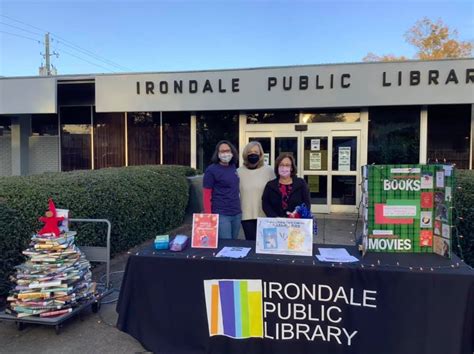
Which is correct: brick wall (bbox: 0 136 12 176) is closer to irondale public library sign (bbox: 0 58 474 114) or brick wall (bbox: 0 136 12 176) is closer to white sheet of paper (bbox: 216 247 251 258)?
irondale public library sign (bbox: 0 58 474 114)

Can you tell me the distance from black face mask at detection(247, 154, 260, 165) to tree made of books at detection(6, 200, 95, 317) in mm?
1921

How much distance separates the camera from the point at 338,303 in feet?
9.54

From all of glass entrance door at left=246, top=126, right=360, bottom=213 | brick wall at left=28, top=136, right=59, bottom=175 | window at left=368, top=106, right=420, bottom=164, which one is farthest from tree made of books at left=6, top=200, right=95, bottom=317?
brick wall at left=28, top=136, right=59, bottom=175

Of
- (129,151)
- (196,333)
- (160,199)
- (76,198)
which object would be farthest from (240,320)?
(129,151)

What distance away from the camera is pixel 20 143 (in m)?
12.1

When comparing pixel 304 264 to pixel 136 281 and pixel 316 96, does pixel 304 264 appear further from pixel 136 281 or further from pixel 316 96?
pixel 316 96

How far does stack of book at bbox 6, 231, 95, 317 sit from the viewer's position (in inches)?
137

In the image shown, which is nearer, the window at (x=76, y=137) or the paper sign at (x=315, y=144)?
the paper sign at (x=315, y=144)

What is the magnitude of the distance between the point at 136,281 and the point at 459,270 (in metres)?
2.47

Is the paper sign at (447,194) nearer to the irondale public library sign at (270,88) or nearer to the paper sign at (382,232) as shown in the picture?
the paper sign at (382,232)

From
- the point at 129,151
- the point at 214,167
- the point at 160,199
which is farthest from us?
the point at 129,151

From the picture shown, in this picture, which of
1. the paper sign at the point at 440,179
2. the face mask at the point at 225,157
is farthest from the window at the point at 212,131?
the paper sign at the point at 440,179

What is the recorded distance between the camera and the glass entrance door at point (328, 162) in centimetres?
998

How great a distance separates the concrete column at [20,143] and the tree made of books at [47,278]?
964cm
